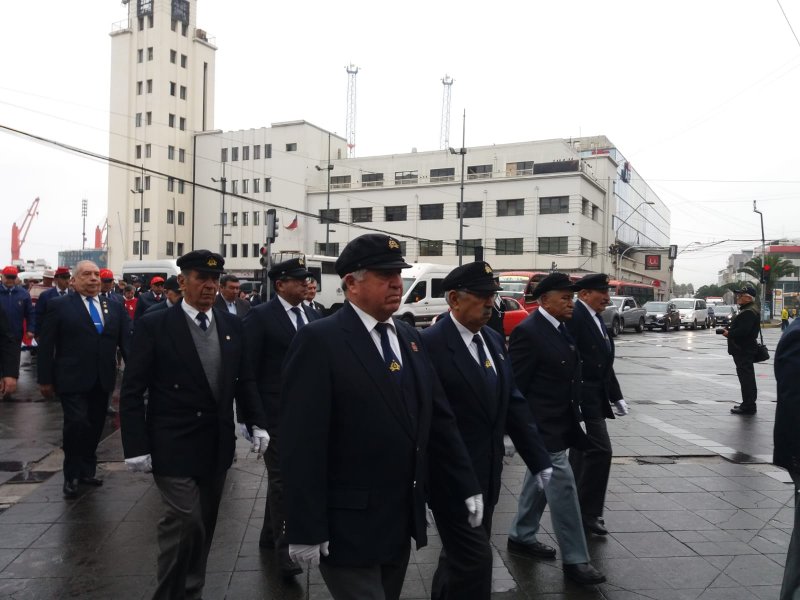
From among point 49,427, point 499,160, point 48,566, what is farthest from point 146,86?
point 48,566

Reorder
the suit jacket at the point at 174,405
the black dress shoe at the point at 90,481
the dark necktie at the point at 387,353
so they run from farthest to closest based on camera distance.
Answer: the black dress shoe at the point at 90,481 → the suit jacket at the point at 174,405 → the dark necktie at the point at 387,353

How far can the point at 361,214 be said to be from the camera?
60.3 m

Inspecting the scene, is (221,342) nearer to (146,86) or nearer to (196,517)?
(196,517)

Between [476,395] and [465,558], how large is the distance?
0.73 meters

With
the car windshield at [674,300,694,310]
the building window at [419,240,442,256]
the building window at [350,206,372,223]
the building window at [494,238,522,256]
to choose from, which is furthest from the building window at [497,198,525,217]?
the car windshield at [674,300,694,310]

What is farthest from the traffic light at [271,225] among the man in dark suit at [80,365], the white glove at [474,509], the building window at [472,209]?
the building window at [472,209]

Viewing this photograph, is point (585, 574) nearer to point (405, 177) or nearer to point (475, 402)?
point (475, 402)

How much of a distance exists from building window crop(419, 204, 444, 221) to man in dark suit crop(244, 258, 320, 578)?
175 ft

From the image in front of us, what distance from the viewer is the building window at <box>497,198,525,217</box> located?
181 feet

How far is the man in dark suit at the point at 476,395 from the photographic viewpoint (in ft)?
10.3

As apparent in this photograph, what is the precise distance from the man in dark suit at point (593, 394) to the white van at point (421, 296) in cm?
1880

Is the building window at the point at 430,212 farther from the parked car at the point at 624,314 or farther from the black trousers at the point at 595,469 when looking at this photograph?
the black trousers at the point at 595,469

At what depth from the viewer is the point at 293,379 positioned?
2531 millimetres

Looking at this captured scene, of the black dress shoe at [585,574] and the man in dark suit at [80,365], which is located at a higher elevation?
the man in dark suit at [80,365]
